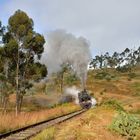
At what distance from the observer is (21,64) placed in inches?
1816

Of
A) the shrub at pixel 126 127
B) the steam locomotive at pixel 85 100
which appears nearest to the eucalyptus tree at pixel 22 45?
the steam locomotive at pixel 85 100

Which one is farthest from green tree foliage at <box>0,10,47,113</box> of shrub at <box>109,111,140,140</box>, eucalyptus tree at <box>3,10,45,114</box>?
shrub at <box>109,111,140,140</box>

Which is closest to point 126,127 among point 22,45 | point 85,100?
point 22,45

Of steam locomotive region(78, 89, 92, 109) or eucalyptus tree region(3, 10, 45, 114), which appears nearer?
eucalyptus tree region(3, 10, 45, 114)

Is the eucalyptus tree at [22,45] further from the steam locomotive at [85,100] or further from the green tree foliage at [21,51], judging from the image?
the steam locomotive at [85,100]

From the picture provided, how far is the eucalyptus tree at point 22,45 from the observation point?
146ft

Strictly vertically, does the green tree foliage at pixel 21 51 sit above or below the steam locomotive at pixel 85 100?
above

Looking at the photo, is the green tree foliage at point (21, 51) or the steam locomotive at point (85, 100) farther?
the steam locomotive at point (85, 100)

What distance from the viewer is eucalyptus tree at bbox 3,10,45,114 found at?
4453 centimetres

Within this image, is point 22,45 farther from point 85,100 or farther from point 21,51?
point 85,100

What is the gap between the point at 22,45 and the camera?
148 ft

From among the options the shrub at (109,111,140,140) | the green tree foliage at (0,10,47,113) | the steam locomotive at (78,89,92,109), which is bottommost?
the shrub at (109,111,140,140)

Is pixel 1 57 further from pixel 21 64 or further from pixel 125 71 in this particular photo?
pixel 125 71

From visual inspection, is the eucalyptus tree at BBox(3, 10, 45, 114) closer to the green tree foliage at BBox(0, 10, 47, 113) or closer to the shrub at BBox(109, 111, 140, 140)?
the green tree foliage at BBox(0, 10, 47, 113)
